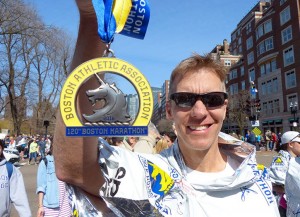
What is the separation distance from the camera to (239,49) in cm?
5625

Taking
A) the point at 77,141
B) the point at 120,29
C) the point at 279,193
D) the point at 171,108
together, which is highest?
the point at 120,29

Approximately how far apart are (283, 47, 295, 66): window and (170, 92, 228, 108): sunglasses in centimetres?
3646

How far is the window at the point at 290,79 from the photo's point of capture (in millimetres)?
34100

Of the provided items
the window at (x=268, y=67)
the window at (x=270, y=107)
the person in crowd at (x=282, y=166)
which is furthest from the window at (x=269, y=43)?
the person in crowd at (x=282, y=166)

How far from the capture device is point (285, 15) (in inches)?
1396

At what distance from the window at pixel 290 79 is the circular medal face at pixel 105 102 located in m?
36.6

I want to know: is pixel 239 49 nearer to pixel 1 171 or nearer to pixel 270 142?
pixel 270 142

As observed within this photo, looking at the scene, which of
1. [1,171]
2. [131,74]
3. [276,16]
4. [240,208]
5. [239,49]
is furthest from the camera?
[239,49]

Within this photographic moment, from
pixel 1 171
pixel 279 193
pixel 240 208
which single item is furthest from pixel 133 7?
pixel 279 193

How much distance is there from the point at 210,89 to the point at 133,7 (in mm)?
587

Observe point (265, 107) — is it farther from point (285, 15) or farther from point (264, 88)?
point (285, 15)

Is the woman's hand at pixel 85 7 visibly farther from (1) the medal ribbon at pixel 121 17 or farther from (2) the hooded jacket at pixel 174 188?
(2) the hooded jacket at pixel 174 188

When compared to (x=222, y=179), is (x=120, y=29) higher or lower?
higher

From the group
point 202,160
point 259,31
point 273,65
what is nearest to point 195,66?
point 202,160
